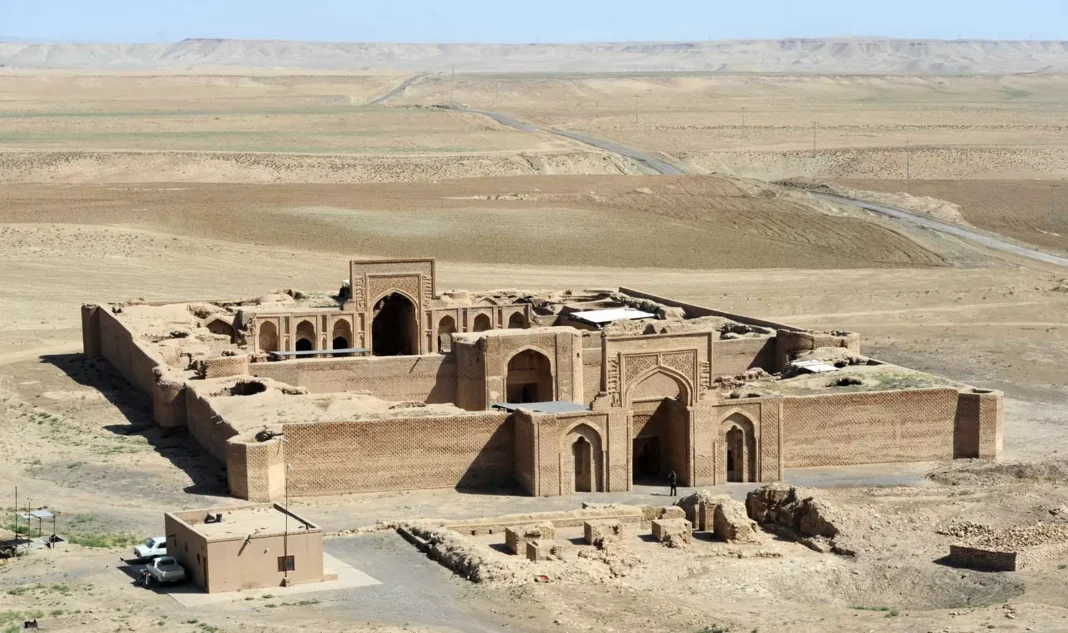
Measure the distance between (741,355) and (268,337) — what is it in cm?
1370

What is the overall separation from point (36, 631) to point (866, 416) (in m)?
21.2

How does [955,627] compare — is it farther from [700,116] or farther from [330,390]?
[700,116]

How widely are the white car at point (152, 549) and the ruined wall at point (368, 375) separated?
44.9 feet

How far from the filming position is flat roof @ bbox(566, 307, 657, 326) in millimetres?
54844

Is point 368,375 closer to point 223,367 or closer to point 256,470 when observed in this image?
point 223,367

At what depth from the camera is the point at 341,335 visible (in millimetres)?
54531

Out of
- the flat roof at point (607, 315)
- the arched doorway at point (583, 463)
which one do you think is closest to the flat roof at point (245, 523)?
the arched doorway at point (583, 463)

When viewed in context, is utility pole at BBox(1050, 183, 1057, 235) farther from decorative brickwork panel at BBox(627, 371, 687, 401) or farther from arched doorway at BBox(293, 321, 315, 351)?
decorative brickwork panel at BBox(627, 371, 687, 401)

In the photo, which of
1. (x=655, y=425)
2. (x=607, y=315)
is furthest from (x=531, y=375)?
(x=607, y=315)

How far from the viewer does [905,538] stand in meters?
35.9

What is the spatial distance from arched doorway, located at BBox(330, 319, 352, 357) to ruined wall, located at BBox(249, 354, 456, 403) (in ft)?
22.0

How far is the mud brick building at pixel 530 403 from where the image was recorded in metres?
39.6

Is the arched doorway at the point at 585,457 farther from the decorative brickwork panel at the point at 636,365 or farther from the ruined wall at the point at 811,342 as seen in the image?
the ruined wall at the point at 811,342

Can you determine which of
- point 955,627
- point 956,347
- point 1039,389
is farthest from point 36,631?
point 956,347
